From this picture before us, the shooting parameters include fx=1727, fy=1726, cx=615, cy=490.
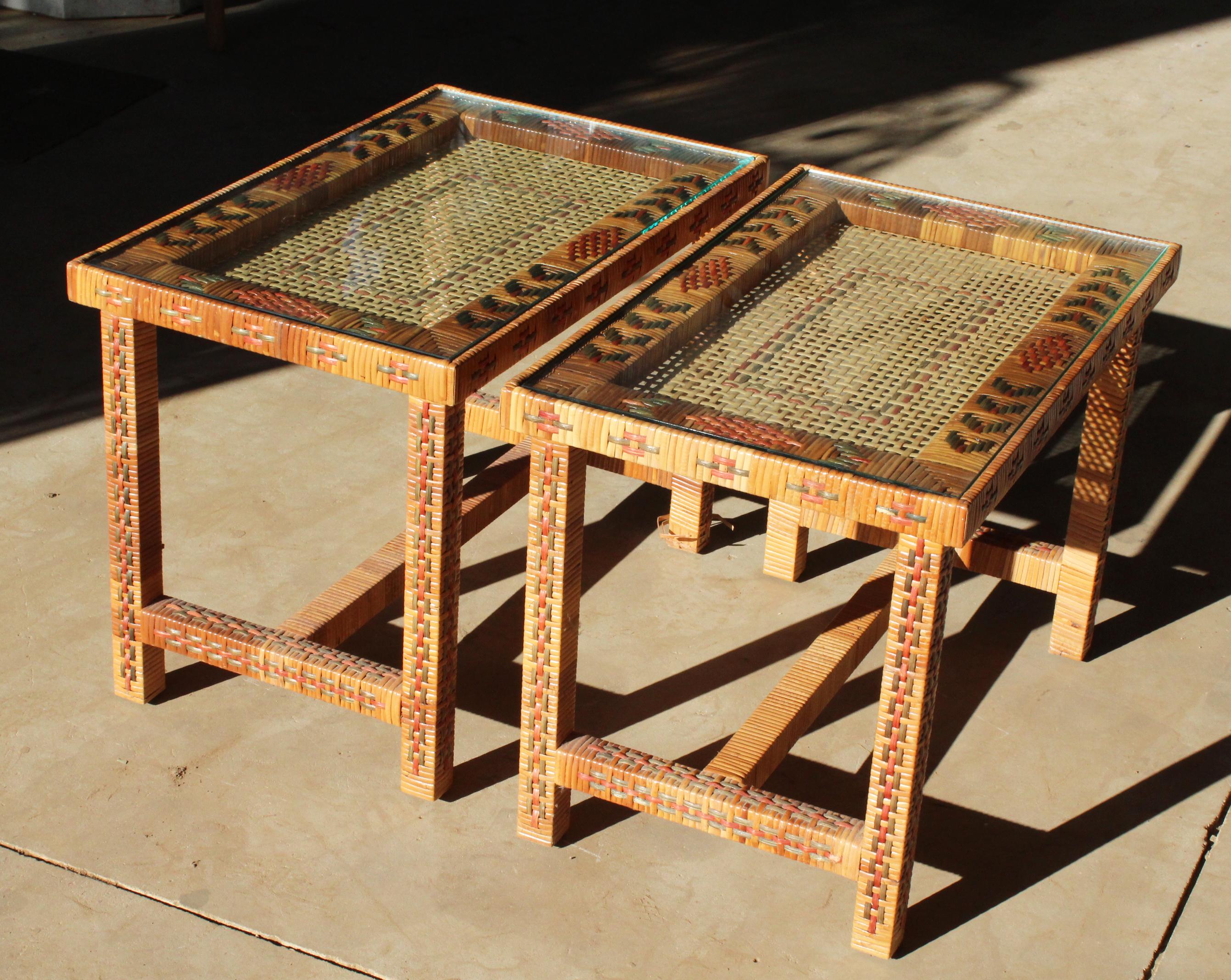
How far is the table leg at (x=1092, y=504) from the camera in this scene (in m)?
3.30

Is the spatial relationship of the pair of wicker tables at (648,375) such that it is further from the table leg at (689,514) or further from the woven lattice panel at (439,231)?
the table leg at (689,514)

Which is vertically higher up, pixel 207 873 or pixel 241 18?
pixel 241 18

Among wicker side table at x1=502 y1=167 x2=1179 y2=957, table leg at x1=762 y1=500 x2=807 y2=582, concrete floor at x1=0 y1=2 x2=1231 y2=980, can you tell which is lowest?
concrete floor at x1=0 y1=2 x2=1231 y2=980

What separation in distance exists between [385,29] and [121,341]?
433 centimetres

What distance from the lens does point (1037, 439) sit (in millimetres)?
2664

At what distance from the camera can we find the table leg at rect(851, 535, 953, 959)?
254 cm

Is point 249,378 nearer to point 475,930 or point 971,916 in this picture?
point 475,930

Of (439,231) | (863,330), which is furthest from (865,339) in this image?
(439,231)

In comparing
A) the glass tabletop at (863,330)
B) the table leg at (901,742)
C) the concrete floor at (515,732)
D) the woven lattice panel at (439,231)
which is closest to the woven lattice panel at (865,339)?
the glass tabletop at (863,330)

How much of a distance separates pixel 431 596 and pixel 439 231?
75 cm

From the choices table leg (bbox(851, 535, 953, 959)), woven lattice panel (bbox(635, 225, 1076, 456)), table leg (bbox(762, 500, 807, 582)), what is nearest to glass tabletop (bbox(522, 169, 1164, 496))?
woven lattice panel (bbox(635, 225, 1076, 456))

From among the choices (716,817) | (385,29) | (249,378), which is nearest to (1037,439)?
(716,817)

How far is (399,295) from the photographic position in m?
3.00

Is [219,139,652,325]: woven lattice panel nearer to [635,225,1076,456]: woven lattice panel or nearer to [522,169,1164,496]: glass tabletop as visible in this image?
[522,169,1164,496]: glass tabletop
